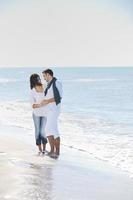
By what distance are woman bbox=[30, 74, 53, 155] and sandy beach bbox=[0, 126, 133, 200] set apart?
28 centimetres

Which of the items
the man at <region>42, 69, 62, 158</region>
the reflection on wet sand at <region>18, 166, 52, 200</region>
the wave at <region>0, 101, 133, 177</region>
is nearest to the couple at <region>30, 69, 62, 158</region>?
the man at <region>42, 69, 62, 158</region>

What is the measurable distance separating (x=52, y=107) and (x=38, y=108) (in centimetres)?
41

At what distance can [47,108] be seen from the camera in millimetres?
10711

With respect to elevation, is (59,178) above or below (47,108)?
below

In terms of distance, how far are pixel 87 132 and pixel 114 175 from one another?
6711mm

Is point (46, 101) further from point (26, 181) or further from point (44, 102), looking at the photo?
point (26, 181)

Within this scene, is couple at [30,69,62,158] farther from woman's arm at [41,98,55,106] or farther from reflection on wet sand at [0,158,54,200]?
reflection on wet sand at [0,158,54,200]

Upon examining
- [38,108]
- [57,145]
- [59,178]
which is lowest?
[59,178]

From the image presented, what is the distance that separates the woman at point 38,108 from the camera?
10781 millimetres

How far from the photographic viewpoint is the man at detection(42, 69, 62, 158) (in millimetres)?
10422

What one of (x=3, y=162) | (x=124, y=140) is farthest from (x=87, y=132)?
(x=3, y=162)

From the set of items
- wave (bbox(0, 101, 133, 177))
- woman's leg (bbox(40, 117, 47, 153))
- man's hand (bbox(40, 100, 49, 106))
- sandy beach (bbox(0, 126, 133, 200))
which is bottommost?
wave (bbox(0, 101, 133, 177))

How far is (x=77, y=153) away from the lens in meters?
11.6

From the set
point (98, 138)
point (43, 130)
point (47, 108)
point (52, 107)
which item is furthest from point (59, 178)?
point (98, 138)
